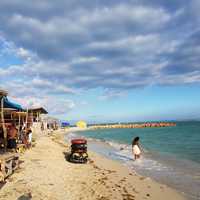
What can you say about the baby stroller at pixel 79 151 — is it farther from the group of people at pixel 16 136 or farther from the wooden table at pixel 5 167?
the wooden table at pixel 5 167

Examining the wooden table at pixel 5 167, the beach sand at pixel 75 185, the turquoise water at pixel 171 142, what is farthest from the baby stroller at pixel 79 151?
the turquoise water at pixel 171 142

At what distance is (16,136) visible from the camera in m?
14.2

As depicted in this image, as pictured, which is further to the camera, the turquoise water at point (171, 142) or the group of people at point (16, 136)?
the turquoise water at point (171, 142)

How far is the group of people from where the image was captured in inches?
512

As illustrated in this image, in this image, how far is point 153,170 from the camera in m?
13.1

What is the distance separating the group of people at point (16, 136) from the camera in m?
13.0

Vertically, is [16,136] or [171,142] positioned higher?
[16,136]

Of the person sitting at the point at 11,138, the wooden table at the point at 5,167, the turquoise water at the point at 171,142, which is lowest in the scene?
the turquoise water at the point at 171,142

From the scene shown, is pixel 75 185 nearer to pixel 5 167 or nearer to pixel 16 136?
pixel 5 167

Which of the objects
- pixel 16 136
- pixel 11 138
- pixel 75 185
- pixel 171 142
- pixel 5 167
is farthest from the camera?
pixel 171 142

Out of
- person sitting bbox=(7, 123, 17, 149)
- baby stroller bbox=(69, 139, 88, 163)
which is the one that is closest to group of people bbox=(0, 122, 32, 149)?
person sitting bbox=(7, 123, 17, 149)

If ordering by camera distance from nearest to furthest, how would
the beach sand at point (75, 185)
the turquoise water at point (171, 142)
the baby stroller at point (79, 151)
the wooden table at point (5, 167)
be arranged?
the beach sand at point (75, 185)
the wooden table at point (5, 167)
the baby stroller at point (79, 151)
the turquoise water at point (171, 142)

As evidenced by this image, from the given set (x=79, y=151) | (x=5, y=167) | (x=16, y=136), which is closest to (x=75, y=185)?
(x=5, y=167)

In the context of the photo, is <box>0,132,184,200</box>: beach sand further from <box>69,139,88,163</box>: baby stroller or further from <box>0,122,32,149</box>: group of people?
<box>0,122,32,149</box>: group of people
